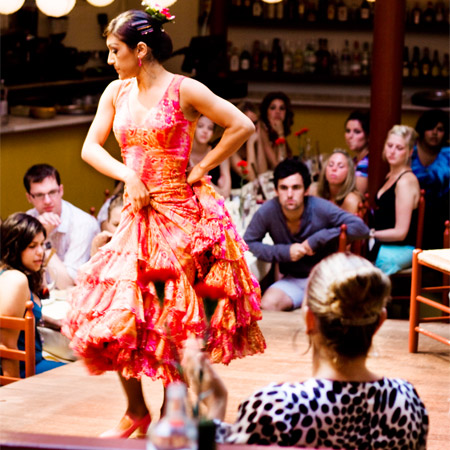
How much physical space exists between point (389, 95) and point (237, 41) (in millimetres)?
4225

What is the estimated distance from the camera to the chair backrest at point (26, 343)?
308cm

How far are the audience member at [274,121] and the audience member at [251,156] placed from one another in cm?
6

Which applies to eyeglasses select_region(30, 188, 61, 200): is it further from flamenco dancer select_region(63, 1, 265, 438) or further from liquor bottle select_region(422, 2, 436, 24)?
liquor bottle select_region(422, 2, 436, 24)

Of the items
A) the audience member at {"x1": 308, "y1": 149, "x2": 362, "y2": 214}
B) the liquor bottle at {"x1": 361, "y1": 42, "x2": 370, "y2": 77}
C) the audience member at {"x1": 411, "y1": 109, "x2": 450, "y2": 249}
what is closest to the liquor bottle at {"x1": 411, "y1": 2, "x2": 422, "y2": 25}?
the liquor bottle at {"x1": 361, "y1": 42, "x2": 370, "y2": 77}

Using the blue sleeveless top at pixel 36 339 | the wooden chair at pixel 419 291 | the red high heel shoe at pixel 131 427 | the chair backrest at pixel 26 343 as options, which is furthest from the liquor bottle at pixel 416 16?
the red high heel shoe at pixel 131 427

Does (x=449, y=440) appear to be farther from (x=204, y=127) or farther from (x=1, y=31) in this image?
(x=1, y=31)

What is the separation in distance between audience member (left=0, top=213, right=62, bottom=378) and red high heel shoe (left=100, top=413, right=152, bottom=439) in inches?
33.6

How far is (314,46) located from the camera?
9.34 m

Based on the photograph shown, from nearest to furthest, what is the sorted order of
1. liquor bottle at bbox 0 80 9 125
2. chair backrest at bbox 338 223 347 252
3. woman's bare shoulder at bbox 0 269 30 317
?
woman's bare shoulder at bbox 0 269 30 317
chair backrest at bbox 338 223 347 252
liquor bottle at bbox 0 80 9 125

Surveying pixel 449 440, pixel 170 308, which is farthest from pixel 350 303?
pixel 449 440

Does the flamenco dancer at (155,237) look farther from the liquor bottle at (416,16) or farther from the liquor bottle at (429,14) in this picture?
the liquor bottle at (429,14)

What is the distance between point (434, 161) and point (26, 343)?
351cm

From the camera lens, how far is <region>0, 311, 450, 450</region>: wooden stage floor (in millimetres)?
2896

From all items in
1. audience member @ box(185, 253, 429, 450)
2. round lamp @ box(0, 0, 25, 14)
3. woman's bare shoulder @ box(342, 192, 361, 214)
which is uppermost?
round lamp @ box(0, 0, 25, 14)
